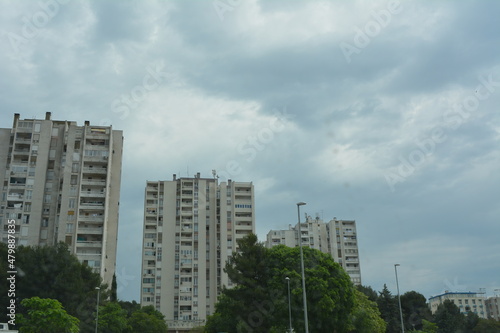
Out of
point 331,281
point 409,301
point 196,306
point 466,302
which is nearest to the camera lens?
point 331,281

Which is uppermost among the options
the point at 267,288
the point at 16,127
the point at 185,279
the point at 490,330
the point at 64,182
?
the point at 16,127

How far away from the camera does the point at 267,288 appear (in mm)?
46281

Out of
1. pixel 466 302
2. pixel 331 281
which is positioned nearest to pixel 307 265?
pixel 331 281

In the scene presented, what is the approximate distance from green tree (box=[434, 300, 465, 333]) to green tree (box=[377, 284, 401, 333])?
31.2 feet

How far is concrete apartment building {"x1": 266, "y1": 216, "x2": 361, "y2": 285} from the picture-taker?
11906 cm

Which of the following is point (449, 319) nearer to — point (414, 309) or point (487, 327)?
point (414, 309)

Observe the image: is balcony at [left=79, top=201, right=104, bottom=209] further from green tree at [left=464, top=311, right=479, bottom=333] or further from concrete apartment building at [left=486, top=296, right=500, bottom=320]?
concrete apartment building at [left=486, top=296, right=500, bottom=320]

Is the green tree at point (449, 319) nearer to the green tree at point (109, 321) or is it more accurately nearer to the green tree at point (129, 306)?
the green tree at point (129, 306)

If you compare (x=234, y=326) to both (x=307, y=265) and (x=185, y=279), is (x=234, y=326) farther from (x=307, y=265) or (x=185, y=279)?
(x=185, y=279)

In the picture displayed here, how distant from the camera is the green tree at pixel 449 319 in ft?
269

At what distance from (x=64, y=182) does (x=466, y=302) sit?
13299 centimetres

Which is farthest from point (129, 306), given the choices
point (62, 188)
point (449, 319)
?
point (449, 319)

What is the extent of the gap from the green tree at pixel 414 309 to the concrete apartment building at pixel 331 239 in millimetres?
33554

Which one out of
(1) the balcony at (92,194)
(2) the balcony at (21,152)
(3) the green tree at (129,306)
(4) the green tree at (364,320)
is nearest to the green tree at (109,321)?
(3) the green tree at (129,306)
